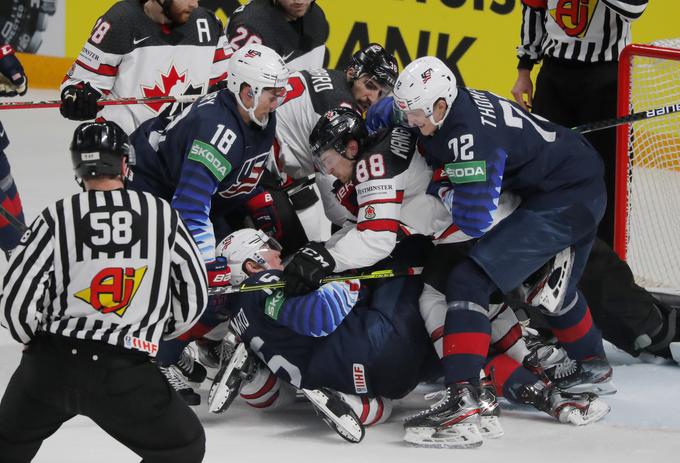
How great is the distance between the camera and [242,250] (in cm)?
394

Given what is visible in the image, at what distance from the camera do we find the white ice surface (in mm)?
3578

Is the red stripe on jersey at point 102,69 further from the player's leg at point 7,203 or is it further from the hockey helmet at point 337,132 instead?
the hockey helmet at point 337,132

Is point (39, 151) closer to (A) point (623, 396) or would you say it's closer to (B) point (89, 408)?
(A) point (623, 396)

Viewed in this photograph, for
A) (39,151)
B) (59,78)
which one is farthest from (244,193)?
(59,78)

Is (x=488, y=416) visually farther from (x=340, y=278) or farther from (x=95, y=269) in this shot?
(x=95, y=269)

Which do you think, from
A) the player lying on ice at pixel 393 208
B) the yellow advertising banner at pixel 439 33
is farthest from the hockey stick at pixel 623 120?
the yellow advertising banner at pixel 439 33

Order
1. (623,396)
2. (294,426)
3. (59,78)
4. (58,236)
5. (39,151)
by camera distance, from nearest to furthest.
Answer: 1. (58,236)
2. (294,426)
3. (623,396)
4. (39,151)
5. (59,78)

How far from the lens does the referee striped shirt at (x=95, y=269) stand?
2.75 meters

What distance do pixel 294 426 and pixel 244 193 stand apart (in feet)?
2.65

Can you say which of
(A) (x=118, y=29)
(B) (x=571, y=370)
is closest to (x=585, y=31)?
(B) (x=571, y=370)

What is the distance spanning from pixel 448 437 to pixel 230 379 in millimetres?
651

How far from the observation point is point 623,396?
4.24 metres

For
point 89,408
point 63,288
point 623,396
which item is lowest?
point 623,396

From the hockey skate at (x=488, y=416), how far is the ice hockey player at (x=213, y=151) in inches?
32.5
